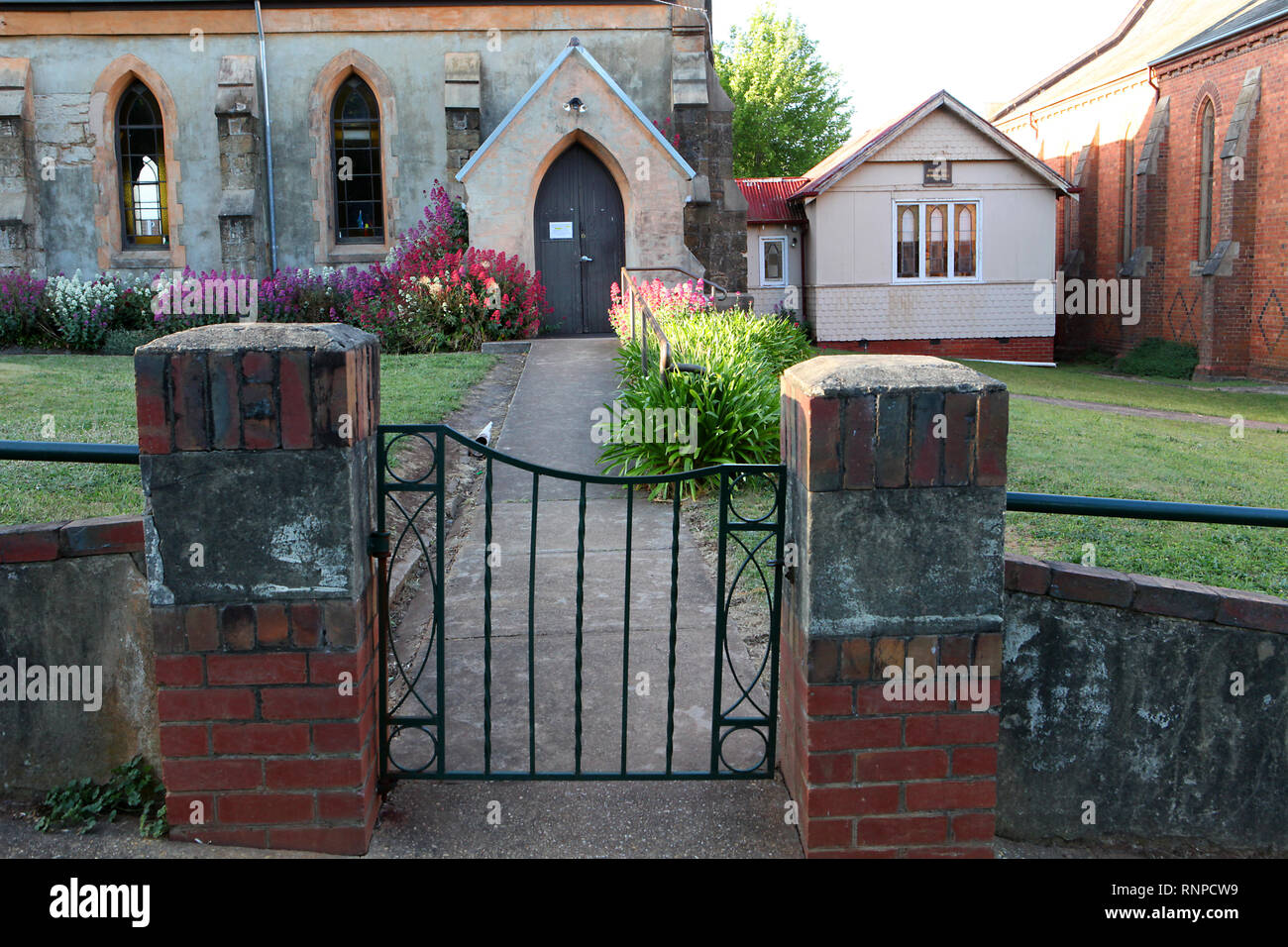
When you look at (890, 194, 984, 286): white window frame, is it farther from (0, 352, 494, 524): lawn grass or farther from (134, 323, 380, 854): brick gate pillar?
(134, 323, 380, 854): brick gate pillar

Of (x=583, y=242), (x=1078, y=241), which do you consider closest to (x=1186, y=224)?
(x=1078, y=241)

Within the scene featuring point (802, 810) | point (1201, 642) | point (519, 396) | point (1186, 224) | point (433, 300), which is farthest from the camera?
point (1186, 224)

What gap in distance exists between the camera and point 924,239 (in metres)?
27.4

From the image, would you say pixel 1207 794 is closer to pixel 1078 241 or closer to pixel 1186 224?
pixel 1186 224

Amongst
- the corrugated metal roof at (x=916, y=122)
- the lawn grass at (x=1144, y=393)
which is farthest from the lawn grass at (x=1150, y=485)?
the corrugated metal roof at (x=916, y=122)

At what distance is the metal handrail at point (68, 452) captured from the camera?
340 centimetres

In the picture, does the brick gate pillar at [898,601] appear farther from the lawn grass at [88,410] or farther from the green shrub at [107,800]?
the lawn grass at [88,410]

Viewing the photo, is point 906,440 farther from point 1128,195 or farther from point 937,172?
point 1128,195

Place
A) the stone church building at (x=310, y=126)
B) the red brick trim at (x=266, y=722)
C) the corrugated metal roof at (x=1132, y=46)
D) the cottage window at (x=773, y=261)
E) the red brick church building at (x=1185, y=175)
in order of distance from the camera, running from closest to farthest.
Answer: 1. the red brick trim at (x=266, y=722)
2. the stone church building at (x=310, y=126)
3. the red brick church building at (x=1185, y=175)
4. the corrugated metal roof at (x=1132, y=46)
5. the cottage window at (x=773, y=261)

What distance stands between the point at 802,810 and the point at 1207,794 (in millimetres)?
1641

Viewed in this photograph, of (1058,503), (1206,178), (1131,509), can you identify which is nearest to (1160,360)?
(1206,178)

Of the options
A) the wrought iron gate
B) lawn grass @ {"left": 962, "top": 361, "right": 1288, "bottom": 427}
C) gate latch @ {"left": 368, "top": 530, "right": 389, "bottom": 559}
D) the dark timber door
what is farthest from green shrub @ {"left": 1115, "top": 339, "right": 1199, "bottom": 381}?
gate latch @ {"left": 368, "top": 530, "right": 389, "bottom": 559}

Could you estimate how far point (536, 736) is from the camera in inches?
150

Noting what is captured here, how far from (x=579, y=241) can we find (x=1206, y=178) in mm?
15920
